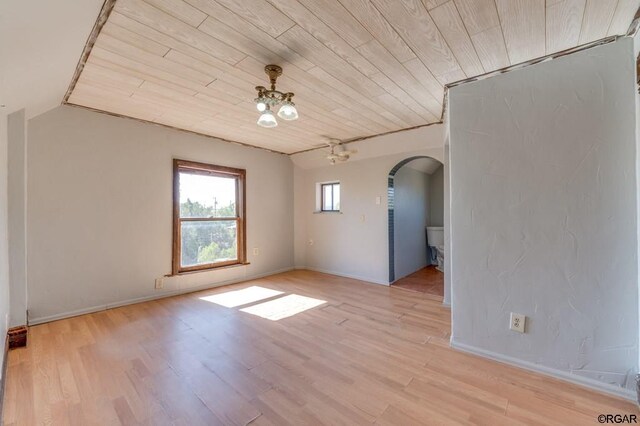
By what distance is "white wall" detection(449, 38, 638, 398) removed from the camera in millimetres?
1660

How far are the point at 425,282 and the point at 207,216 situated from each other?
3.60m

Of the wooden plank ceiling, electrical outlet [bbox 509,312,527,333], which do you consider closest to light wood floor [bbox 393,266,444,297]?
electrical outlet [bbox 509,312,527,333]

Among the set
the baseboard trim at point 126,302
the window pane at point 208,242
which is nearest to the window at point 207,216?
the window pane at point 208,242

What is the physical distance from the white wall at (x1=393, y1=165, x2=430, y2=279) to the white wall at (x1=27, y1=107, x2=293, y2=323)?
2.96m

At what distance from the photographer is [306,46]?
1.79m

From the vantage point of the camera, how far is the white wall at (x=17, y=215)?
2.47 m

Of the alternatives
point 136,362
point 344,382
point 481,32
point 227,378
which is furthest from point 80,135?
point 481,32

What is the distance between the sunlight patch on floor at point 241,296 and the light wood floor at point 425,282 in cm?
198

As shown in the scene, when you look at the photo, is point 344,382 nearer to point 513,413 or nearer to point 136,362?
point 513,413

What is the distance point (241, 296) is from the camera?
3639 millimetres

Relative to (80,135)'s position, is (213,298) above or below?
below

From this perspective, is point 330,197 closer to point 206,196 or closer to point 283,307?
point 206,196

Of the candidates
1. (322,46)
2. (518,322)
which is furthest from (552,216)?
(322,46)

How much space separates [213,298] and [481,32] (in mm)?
3837
